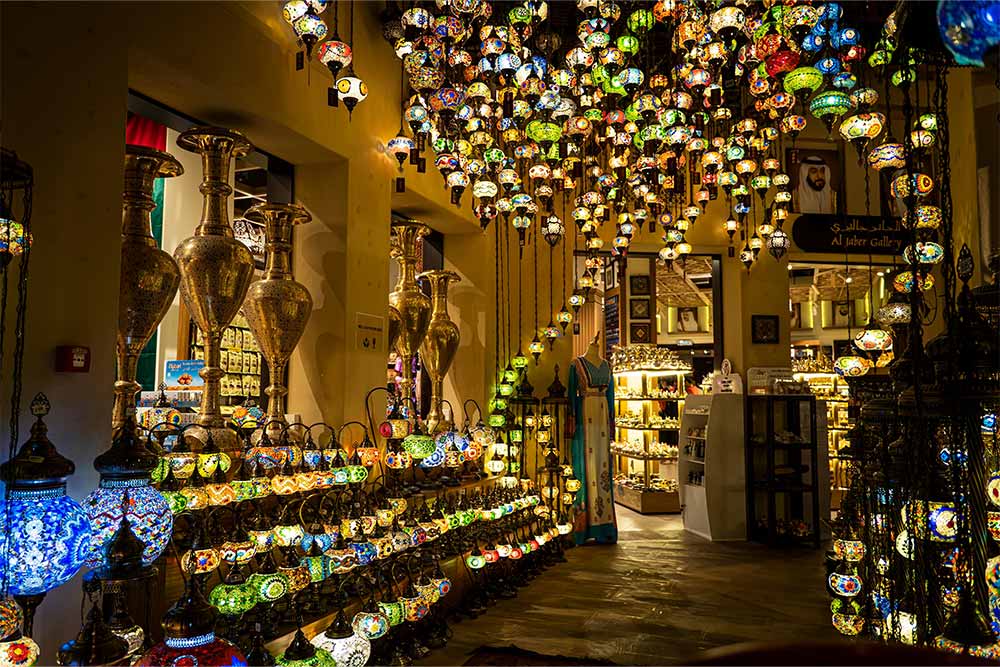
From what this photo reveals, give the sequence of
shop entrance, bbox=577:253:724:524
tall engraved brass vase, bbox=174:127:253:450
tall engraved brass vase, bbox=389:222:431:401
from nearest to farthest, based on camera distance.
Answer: tall engraved brass vase, bbox=174:127:253:450 → tall engraved brass vase, bbox=389:222:431:401 → shop entrance, bbox=577:253:724:524

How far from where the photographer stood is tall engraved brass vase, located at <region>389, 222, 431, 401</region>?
5793 mm

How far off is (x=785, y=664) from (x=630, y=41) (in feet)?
14.2

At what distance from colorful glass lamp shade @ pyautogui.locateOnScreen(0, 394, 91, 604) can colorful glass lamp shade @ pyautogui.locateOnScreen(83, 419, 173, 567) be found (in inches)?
3.9

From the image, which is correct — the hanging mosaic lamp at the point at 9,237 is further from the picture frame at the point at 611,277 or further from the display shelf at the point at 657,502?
the picture frame at the point at 611,277

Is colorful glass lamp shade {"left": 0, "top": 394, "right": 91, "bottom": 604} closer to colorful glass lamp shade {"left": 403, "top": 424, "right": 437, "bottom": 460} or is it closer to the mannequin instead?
colorful glass lamp shade {"left": 403, "top": 424, "right": 437, "bottom": 460}

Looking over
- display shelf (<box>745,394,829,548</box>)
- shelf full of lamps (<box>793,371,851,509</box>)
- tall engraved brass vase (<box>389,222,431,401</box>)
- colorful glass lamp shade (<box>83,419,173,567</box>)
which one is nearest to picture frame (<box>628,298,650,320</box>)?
shelf full of lamps (<box>793,371,851,509</box>)

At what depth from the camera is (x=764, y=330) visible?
8.59 m

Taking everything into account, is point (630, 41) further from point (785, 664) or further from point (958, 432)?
point (785, 664)

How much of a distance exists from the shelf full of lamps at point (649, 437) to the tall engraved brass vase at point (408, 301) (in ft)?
15.4

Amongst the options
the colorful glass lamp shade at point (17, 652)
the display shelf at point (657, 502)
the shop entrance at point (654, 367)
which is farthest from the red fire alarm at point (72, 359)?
the display shelf at point (657, 502)

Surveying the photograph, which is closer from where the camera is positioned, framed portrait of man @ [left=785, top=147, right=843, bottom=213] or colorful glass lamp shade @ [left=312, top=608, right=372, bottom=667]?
colorful glass lamp shade @ [left=312, top=608, right=372, bottom=667]

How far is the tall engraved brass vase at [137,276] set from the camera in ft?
10.4

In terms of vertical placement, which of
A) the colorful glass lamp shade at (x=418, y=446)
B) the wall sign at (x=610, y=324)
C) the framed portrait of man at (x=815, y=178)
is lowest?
the colorful glass lamp shade at (x=418, y=446)

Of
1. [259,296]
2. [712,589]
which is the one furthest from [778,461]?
[259,296]
